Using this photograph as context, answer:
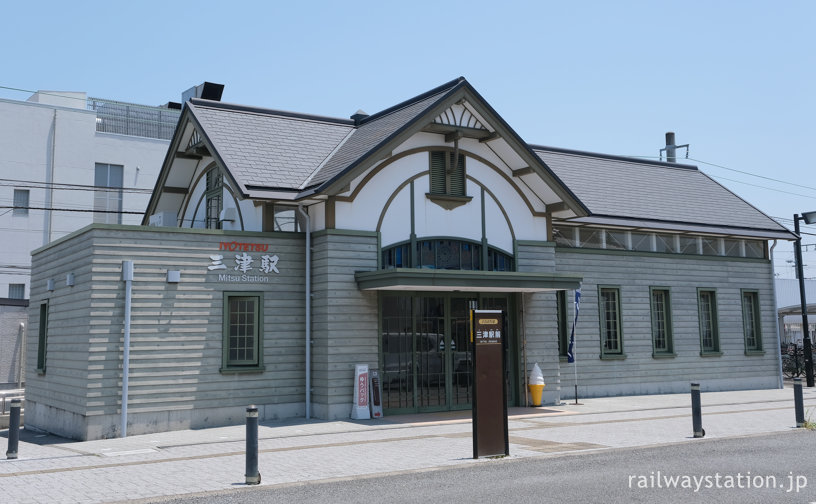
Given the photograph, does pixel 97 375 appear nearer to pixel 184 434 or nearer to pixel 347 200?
pixel 184 434

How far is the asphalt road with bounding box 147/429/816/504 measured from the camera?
8602 millimetres

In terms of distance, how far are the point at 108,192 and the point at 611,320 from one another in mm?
30055

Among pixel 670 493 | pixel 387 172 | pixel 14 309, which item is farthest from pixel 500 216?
pixel 14 309

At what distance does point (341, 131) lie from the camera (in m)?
20.2

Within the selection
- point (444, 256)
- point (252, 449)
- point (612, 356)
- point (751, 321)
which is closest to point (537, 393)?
point (612, 356)

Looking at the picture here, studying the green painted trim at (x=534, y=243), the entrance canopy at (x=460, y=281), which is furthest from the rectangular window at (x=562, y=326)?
the entrance canopy at (x=460, y=281)

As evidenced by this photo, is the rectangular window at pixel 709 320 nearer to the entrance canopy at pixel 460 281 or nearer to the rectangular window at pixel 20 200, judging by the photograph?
the entrance canopy at pixel 460 281

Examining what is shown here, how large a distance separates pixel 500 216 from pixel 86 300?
30.9 ft

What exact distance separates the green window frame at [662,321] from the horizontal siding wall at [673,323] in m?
0.16

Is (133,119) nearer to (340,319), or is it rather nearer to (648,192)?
(648,192)

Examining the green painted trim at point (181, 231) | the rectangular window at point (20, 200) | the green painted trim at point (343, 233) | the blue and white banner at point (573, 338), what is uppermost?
the rectangular window at point (20, 200)

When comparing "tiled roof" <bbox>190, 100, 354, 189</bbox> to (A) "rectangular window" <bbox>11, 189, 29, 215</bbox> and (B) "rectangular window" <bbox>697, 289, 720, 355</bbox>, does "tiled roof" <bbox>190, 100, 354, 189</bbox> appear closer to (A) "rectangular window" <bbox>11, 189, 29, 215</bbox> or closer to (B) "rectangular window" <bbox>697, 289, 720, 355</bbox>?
(B) "rectangular window" <bbox>697, 289, 720, 355</bbox>

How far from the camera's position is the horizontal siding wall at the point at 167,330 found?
14.7m

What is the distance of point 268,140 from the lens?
18.5 metres
